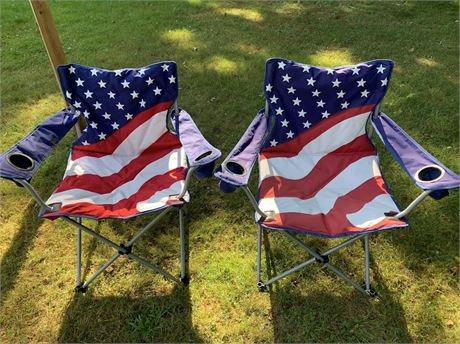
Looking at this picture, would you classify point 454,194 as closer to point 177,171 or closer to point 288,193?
point 288,193

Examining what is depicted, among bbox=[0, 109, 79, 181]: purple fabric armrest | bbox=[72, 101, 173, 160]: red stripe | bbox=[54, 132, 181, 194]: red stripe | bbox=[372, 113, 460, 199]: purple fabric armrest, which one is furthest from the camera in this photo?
bbox=[72, 101, 173, 160]: red stripe

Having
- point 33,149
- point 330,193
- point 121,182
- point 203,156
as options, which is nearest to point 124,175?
point 121,182

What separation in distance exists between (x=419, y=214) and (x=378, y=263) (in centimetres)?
53

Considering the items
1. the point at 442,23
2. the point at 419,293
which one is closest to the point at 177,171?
the point at 419,293

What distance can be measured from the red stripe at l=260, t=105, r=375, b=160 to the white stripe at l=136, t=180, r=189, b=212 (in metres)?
0.56

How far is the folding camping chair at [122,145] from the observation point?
212cm

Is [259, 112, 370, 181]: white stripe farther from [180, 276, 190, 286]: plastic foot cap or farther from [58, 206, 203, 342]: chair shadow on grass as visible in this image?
[58, 206, 203, 342]: chair shadow on grass

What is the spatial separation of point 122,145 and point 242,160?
0.93 metres

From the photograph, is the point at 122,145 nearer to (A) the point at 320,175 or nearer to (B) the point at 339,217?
(A) the point at 320,175

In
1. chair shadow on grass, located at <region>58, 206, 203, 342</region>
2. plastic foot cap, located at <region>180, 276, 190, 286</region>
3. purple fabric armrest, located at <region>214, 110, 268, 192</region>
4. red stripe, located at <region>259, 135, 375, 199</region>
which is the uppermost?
purple fabric armrest, located at <region>214, 110, 268, 192</region>

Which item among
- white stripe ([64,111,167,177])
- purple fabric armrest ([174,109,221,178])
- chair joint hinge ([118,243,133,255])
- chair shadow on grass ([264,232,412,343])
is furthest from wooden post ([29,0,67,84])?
chair shadow on grass ([264,232,412,343])

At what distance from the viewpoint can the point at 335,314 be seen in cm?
221

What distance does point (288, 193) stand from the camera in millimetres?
2178

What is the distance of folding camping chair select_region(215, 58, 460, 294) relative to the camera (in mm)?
1975
